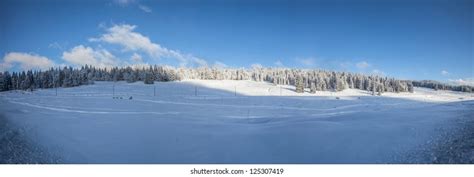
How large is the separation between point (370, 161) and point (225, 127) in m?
2.75

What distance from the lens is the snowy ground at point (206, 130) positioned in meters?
5.50

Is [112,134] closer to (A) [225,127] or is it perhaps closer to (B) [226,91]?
(A) [225,127]

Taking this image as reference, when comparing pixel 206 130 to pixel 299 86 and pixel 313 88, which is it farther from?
pixel 299 86

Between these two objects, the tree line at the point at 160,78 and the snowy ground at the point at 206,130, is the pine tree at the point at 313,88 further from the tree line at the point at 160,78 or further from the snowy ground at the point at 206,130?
the snowy ground at the point at 206,130

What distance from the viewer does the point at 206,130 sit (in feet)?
21.9

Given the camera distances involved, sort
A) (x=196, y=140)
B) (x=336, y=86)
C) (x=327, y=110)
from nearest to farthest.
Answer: (x=196, y=140), (x=327, y=110), (x=336, y=86)

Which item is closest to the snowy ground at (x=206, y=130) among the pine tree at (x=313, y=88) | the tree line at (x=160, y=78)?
the tree line at (x=160, y=78)

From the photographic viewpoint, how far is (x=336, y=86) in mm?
Result: 11680

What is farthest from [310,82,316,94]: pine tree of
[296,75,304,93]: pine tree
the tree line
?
[296,75,304,93]: pine tree

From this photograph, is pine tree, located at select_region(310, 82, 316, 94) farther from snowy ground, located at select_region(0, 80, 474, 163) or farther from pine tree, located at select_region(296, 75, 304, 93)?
snowy ground, located at select_region(0, 80, 474, 163)

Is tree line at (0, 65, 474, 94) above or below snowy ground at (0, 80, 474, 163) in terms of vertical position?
above

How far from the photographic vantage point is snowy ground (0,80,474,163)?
550 centimetres

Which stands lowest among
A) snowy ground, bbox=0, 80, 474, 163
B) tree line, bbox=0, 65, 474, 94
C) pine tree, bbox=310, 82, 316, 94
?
snowy ground, bbox=0, 80, 474, 163
